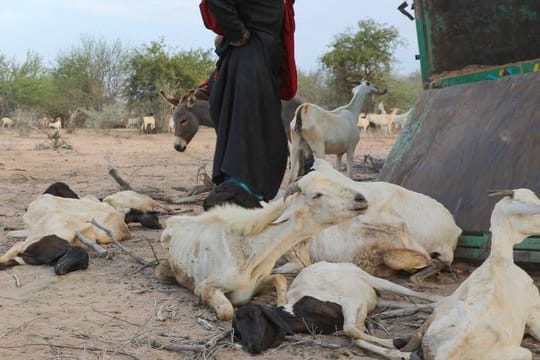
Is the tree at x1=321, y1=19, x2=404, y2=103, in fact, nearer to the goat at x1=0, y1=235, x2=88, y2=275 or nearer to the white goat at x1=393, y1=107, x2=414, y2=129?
the white goat at x1=393, y1=107, x2=414, y2=129

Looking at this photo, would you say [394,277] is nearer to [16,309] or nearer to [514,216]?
[514,216]

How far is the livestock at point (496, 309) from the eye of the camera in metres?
2.34

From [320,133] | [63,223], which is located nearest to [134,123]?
[320,133]

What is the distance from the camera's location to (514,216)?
8.91 ft

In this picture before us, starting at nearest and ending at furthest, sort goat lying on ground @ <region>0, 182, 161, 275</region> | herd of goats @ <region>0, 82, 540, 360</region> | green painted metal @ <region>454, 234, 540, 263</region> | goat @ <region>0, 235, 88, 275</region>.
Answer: herd of goats @ <region>0, 82, 540, 360</region> → green painted metal @ <region>454, 234, 540, 263</region> → goat @ <region>0, 235, 88, 275</region> → goat lying on ground @ <region>0, 182, 161, 275</region>

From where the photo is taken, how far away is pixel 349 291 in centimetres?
305

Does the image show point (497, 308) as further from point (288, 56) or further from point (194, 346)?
point (288, 56)

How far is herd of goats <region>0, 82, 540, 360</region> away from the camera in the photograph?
2508 mm

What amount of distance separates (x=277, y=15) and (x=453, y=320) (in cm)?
290

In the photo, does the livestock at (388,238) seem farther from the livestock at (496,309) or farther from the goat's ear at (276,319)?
the livestock at (496,309)

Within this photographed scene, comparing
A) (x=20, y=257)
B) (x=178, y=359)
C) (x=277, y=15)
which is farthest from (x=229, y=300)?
(x=277, y=15)

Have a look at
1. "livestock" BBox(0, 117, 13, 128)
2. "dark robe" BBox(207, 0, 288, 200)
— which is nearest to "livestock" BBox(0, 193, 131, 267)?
"dark robe" BBox(207, 0, 288, 200)

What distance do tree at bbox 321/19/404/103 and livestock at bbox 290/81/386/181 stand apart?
1909 centimetres

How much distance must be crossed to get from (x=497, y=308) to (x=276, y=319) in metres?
0.86
